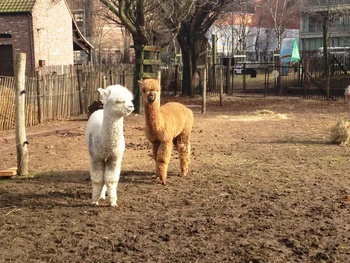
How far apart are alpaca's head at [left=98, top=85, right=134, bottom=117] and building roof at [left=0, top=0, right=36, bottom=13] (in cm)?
2084

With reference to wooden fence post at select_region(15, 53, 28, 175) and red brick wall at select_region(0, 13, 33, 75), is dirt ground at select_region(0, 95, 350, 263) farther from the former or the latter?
red brick wall at select_region(0, 13, 33, 75)

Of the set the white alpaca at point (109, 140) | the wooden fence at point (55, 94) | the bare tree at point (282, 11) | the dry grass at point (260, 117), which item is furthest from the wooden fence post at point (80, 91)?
the bare tree at point (282, 11)

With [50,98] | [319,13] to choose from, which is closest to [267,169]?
[50,98]

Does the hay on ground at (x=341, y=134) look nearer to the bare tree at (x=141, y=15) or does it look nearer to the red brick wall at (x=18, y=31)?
the bare tree at (x=141, y=15)

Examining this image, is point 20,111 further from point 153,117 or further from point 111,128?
point 111,128

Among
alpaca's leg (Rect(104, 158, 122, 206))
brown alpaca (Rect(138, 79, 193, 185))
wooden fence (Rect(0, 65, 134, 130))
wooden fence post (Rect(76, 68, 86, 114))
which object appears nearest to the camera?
alpaca's leg (Rect(104, 158, 122, 206))

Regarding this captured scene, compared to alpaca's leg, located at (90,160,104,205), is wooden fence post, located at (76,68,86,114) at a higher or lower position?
higher

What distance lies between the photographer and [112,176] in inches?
244

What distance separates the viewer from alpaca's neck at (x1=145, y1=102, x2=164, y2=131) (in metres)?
7.23

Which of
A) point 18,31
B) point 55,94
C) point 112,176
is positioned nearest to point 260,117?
point 55,94

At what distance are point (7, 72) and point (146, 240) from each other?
2252 centimetres

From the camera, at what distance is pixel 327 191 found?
700cm

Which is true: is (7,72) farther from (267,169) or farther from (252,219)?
(252,219)

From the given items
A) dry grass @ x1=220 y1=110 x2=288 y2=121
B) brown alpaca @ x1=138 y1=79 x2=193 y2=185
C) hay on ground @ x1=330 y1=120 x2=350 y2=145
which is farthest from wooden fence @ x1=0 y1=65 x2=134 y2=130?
hay on ground @ x1=330 y1=120 x2=350 y2=145
